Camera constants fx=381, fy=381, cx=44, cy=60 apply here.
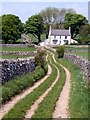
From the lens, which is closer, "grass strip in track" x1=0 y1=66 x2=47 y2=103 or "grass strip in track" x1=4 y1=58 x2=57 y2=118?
"grass strip in track" x1=4 y1=58 x2=57 y2=118

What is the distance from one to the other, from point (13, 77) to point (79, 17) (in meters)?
98.6

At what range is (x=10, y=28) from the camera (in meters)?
97.2

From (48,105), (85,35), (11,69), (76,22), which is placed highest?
(76,22)

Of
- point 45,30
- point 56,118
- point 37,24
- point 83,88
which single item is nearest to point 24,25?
point 37,24

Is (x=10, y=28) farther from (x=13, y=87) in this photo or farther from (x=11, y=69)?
(x=13, y=87)

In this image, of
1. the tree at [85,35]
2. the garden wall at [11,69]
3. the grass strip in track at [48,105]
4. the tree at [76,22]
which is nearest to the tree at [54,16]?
the tree at [76,22]

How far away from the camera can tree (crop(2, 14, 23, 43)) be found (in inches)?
3723

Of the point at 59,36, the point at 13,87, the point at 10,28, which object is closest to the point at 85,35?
the point at 59,36

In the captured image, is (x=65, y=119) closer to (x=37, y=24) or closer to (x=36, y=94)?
(x=36, y=94)

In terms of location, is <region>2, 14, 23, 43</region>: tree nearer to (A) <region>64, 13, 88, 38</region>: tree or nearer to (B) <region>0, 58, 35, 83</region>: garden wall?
(A) <region>64, 13, 88, 38</region>: tree

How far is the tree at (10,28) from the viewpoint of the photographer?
94.6 meters

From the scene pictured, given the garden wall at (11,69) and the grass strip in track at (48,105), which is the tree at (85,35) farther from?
the grass strip in track at (48,105)

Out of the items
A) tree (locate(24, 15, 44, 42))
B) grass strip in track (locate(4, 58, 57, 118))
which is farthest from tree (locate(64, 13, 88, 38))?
grass strip in track (locate(4, 58, 57, 118))

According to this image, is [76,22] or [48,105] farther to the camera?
[76,22]
